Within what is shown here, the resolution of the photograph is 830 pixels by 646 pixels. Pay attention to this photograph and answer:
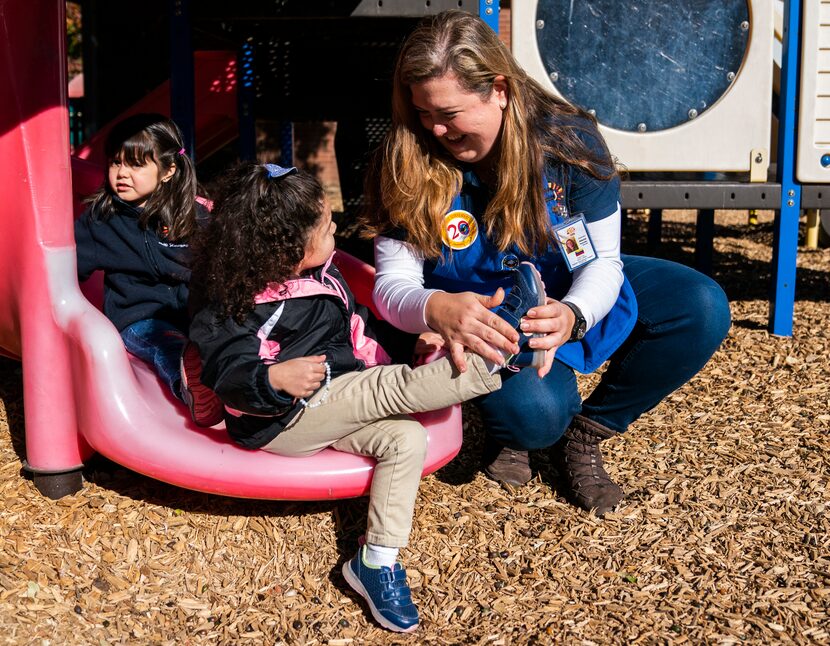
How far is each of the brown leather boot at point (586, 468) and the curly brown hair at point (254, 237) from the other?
956 mm

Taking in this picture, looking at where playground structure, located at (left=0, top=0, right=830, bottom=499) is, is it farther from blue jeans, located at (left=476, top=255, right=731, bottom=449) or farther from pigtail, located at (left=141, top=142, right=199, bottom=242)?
pigtail, located at (left=141, top=142, right=199, bottom=242)

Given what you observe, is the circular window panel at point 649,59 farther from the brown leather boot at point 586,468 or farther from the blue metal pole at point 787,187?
the brown leather boot at point 586,468

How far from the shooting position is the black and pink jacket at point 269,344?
6.40ft

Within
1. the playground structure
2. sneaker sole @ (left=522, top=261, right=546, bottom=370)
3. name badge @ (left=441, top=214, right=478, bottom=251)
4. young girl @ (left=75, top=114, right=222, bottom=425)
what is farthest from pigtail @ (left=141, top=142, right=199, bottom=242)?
sneaker sole @ (left=522, top=261, right=546, bottom=370)

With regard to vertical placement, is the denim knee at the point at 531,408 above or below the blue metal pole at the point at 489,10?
below

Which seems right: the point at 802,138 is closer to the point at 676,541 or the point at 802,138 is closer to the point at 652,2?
the point at 652,2

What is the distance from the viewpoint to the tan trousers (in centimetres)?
205

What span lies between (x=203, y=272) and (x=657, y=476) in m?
1.44

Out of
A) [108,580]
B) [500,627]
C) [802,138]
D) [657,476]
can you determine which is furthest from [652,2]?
[108,580]

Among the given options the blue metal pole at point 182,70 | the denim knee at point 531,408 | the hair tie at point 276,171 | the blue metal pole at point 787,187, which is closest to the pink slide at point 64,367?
the denim knee at point 531,408

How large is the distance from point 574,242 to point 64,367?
1.33 metres

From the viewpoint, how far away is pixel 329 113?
4824 mm

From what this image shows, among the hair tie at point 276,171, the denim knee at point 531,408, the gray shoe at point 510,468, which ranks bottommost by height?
the gray shoe at point 510,468

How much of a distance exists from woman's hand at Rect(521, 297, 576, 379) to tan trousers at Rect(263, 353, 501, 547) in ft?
0.41
